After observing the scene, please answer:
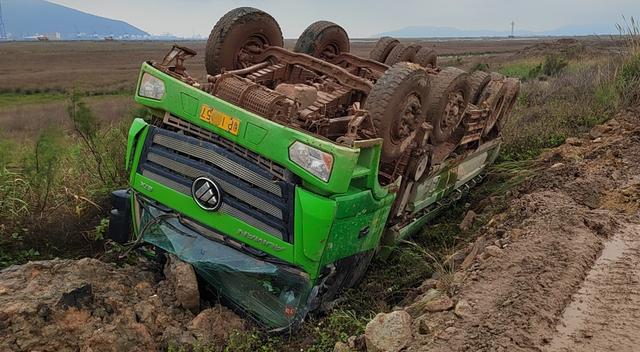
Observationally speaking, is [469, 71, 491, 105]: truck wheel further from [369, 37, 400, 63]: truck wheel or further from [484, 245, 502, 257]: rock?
[484, 245, 502, 257]: rock

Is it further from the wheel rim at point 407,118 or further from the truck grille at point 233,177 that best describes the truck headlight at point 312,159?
the wheel rim at point 407,118

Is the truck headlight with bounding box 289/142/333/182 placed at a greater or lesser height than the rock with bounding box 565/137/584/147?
greater

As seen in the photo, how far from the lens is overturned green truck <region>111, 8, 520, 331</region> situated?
139 inches

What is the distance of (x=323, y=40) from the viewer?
18.4 ft

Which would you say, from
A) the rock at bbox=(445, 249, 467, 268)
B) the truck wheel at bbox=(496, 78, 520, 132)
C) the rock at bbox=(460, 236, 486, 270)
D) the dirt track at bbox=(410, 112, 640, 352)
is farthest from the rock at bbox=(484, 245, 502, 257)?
the truck wheel at bbox=(496, 78, 520, 132)

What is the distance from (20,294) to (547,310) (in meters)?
2.93

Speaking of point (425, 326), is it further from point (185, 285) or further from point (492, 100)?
point (492, 100)

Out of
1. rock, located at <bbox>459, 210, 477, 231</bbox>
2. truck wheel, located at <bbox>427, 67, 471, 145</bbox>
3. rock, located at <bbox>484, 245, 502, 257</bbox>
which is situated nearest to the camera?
rock, located at <bbox>484, 245, 502, 257</bbox>

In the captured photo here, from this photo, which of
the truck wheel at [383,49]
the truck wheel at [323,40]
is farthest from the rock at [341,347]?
the truck wheel at [383,49]

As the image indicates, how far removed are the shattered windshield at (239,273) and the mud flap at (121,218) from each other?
473mm

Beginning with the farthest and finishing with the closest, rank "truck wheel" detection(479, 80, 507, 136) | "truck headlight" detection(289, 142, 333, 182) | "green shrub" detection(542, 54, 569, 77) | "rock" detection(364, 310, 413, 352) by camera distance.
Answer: "green shrub" detection(542, 54, 569, 77) → "truck wheel" detection(479, 80, 507, 136) → "truck headlight" detection(289, 142, 333, 182) → "rock" detection(364, 310, 413, 352)

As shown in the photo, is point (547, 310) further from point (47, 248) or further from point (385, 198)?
point (47, 248)

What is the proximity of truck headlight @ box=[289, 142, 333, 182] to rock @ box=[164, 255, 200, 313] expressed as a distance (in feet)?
3.34

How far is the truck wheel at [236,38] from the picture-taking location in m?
4.79
